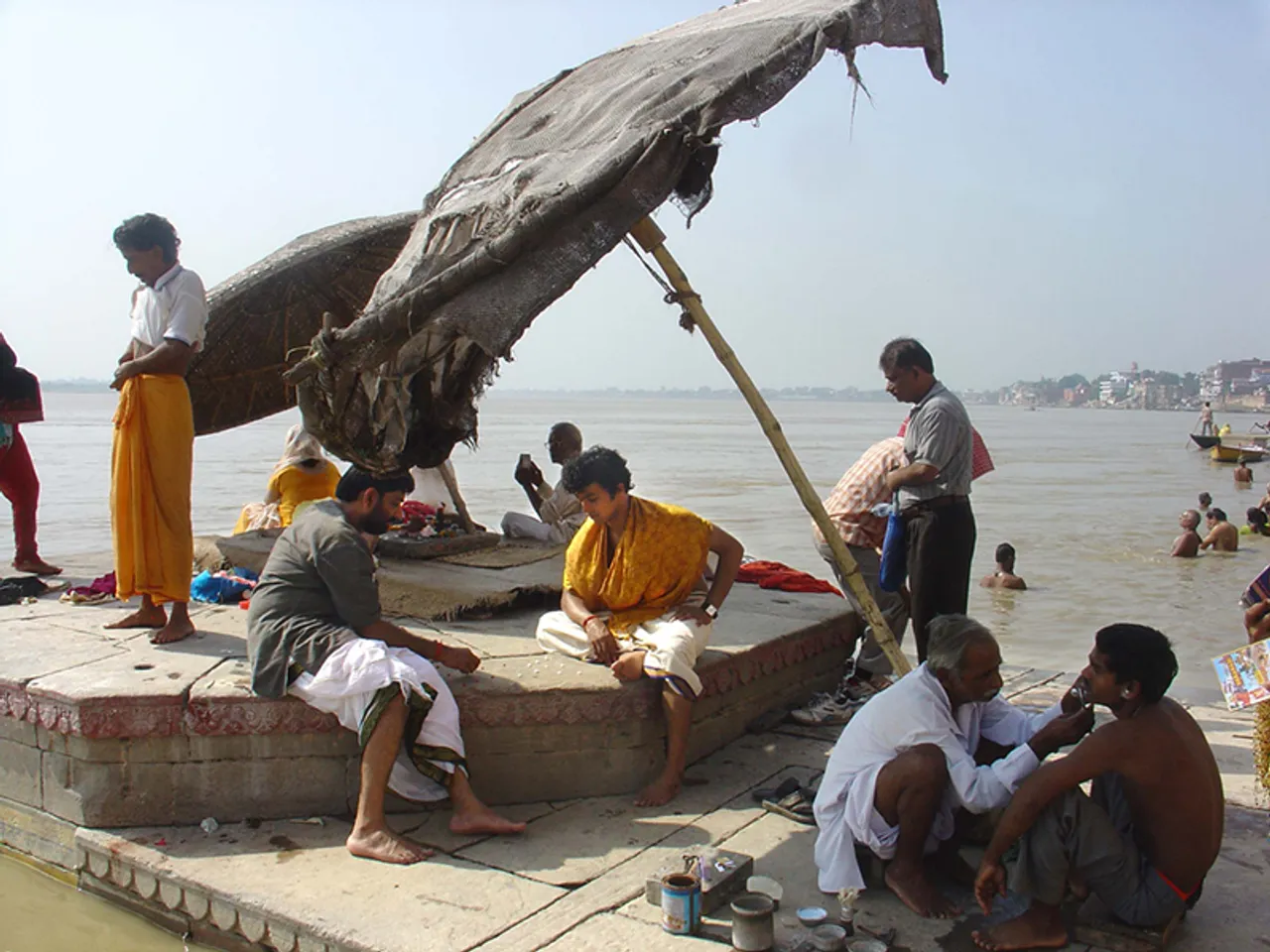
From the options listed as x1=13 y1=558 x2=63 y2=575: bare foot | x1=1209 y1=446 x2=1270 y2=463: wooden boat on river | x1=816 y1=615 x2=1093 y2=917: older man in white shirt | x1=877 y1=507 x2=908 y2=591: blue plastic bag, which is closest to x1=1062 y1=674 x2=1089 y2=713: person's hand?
x1=816 y1=615 x2=1093 y2=917: older man in white shirt

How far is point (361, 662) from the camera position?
3.51 metres

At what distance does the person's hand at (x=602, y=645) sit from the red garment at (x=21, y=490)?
4.07m

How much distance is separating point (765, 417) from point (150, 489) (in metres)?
2.65

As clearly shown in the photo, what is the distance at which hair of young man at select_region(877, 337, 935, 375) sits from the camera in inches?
181

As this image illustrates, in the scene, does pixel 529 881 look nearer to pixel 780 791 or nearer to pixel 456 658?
pixel 456 658

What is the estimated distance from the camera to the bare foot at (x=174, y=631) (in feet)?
14.5

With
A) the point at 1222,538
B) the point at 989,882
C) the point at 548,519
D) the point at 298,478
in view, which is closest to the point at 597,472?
the point at 989,882

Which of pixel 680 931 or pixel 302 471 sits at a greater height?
pixel 302 471

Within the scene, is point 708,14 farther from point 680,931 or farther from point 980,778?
point 680,931

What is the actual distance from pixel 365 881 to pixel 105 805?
1.17 m

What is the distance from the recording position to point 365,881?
3.25m

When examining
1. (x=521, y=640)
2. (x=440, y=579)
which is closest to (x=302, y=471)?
(x=440, y=579)

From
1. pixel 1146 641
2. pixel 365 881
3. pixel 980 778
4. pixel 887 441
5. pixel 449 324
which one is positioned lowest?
pixel 365 881

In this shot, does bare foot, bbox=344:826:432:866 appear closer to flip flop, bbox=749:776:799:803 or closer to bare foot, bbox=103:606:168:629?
flip flop, bbox=749:776:799:803
